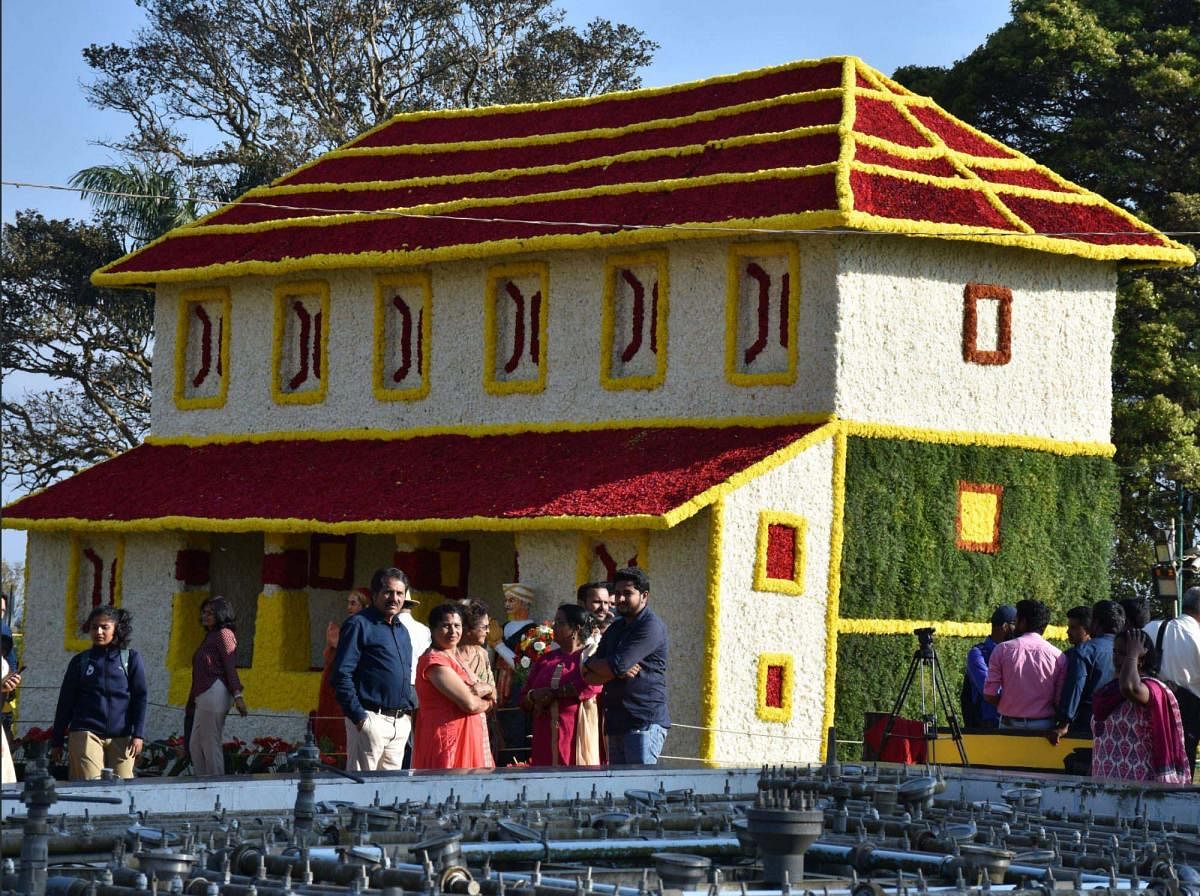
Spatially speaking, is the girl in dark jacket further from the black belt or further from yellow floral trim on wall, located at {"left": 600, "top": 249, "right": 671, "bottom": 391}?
yellow floral trim on wall, located at {"left": 600, "top": 249, "right": 671, "bottom": 391}

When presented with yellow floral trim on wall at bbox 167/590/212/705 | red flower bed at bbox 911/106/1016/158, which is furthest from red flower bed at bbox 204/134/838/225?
yellow floral trim on wall at bbox 167/590/212/705

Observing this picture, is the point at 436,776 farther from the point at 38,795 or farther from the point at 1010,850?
the point at 38,795

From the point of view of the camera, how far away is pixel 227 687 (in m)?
18.1

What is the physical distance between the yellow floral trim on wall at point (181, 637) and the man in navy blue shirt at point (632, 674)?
569 inches

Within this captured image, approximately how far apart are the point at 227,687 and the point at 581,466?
6988mm

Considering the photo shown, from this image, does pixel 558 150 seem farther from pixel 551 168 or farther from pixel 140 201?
pixel 140 201

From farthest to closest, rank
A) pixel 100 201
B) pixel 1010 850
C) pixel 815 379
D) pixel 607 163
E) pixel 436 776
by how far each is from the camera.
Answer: pixel 100 201 → pixel 607 163 → pixel 815 379 → pixel 436 776 → pixel 1010 850

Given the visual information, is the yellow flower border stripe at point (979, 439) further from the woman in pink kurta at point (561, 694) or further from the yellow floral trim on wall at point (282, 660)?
the woman in pink kurta at point (561, 694)

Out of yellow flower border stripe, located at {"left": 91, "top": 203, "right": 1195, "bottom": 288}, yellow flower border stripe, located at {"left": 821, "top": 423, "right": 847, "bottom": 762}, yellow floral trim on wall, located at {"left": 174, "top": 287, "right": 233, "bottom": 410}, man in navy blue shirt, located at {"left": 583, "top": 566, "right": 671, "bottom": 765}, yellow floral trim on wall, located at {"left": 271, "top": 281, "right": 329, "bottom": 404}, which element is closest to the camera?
man in navy blue shirt, located at {"left": 583, "top": 566, "right": 671, "bottom": 765}

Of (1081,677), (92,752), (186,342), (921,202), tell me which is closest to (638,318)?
(921,202)

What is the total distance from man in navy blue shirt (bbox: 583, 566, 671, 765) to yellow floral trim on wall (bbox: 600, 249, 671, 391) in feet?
36.9

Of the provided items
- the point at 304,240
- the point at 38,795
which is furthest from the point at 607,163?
the point at 38,795

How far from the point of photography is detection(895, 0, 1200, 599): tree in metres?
35.4

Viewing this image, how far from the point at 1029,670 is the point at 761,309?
7.90 meters
